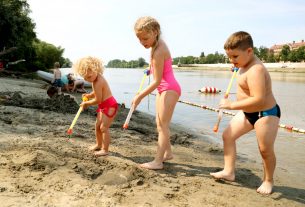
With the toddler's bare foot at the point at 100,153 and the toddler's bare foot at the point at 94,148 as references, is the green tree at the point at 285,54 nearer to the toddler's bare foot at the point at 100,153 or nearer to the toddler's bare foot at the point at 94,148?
the toddler's bare foot at the point at 94,148

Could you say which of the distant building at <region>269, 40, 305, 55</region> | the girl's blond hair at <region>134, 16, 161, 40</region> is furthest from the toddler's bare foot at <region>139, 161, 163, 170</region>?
the distant building at <region>269, 40, 305, 55</region>

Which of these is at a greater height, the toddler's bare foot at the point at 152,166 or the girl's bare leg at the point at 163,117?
the girl's bare leg at the point at 163,117

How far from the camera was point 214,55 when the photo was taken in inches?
6319

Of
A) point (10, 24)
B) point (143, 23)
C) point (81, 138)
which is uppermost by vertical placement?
point (10, 24)

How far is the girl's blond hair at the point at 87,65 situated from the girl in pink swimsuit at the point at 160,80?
0.76 meters

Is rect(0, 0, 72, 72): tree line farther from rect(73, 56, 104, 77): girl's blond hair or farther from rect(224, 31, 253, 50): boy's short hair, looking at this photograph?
rect(224, 31, 253, 50): boy's short hair

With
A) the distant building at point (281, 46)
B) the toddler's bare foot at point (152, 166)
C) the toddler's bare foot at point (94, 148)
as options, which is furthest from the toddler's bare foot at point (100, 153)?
the distant building at point (281, 46)

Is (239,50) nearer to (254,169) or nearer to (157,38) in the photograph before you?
(157,38)

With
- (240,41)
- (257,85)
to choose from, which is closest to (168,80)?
(240,41)

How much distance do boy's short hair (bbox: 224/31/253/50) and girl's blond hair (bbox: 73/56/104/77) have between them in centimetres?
182

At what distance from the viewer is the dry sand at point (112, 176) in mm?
3425

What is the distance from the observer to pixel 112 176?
4.03m

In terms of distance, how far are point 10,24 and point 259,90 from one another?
27.8 meters

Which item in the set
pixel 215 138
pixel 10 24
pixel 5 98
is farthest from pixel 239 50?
pixel 10 24
